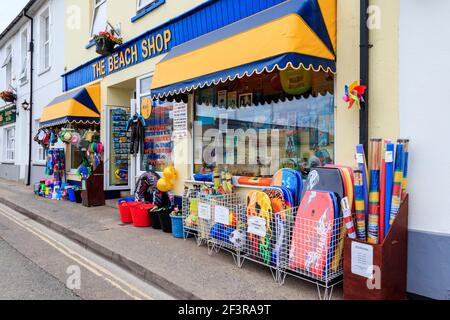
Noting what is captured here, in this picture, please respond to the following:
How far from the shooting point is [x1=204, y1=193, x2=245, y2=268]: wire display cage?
4.43 meters

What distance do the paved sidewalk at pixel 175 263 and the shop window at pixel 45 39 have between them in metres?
8.84

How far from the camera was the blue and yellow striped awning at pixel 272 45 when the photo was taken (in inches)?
153

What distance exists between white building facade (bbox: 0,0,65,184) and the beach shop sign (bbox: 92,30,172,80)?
3.37 m

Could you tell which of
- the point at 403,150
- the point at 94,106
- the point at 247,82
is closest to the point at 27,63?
the point at 94,106

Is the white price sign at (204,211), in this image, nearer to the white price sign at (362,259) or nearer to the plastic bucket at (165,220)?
the plastic bucket at (165,220)

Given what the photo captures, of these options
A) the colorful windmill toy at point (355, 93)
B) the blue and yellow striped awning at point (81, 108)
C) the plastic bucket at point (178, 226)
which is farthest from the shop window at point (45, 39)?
the colorful windmill toy at point (355, 93)

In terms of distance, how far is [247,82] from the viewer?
5.94m

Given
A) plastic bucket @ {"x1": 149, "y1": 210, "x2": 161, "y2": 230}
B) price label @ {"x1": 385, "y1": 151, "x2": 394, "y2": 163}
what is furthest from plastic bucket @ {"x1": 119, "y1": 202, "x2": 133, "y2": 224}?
price label @ {"x1": 385, "y1": 151, "x2": 394, "y2": 163}

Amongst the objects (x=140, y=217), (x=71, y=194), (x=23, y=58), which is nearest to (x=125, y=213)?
(x=140, y=217)

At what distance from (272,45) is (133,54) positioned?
515cm

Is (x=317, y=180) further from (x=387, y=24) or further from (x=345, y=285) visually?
(x=387, y=24)

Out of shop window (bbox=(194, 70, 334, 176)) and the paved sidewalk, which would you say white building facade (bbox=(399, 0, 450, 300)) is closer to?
the paved sidewalk

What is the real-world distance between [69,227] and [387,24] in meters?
6.24

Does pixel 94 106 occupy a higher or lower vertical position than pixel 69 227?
higher
